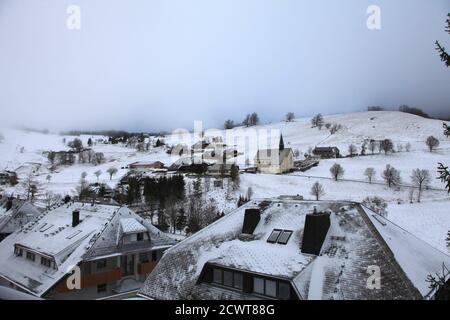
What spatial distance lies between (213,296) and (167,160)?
5504cm

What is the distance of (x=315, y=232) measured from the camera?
8.17m

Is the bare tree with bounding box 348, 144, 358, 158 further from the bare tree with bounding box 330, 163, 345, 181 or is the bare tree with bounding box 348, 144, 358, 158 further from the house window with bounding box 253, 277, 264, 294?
the house window with bounding box 253, 277, 264, 294

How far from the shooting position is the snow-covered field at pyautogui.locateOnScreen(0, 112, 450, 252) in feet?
85.0

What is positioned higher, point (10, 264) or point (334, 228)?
point (334, 228)

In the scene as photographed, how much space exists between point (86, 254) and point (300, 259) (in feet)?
27.3

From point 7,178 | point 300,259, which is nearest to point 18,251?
point 300,259

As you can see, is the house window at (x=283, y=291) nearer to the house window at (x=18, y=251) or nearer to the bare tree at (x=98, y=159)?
the house window at (x=18, y=251)

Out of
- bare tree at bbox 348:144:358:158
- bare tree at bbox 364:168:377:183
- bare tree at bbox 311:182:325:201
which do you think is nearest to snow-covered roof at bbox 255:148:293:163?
bare tree at bbox 348:144:358:158

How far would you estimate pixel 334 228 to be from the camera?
27.7 ft

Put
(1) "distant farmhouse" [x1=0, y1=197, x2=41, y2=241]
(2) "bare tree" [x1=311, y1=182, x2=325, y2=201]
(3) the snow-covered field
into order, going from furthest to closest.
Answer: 1. (2) "bare tree" [x1=311, y1=182, x2=325, y2=201]
2. (3) the snow-covered field
3. (1) "distant farmhouse" [x1=0, y1=197, x2=41, y2=241]

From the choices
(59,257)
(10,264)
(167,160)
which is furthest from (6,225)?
(167,160)

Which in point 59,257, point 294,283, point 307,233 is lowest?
point 59,257

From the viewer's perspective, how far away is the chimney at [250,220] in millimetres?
9570
